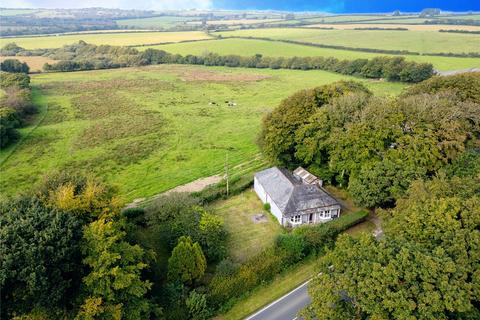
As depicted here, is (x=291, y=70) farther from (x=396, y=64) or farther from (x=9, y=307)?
(x=9, y=307)

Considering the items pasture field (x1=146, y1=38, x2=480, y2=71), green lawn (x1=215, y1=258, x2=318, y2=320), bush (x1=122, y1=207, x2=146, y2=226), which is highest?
pasture field (x1=146, y1=38, x2=480, y2=71)

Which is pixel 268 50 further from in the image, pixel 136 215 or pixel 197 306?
pixel 197 306

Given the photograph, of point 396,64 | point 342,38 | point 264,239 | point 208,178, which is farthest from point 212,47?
point 264,239

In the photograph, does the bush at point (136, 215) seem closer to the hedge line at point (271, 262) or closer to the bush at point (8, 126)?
the hedge line at point (271, 262)

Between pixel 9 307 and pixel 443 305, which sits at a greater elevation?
pixel 443 305

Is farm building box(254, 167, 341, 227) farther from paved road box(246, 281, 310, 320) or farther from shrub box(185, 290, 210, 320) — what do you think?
shrub box(185, 290, 210, 320)

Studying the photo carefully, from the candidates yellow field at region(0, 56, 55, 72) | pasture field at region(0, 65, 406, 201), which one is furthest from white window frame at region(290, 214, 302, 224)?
yellow field at region(0, 56, 55, 72)
